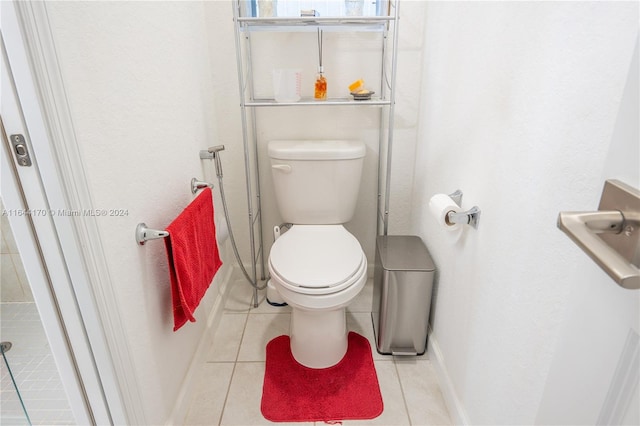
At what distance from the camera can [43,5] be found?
2.09 ft

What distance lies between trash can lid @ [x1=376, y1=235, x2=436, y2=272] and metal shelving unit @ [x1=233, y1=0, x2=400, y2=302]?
0.14 m

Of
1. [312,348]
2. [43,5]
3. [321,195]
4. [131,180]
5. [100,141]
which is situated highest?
[43,5]

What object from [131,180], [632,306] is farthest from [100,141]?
[632,306]

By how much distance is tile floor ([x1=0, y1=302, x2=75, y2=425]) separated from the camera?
47.4 inches

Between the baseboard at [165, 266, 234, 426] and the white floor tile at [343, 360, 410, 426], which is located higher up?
the baseboard at [165, 266, 234, 426]

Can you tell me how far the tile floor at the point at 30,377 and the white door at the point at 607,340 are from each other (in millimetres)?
1414

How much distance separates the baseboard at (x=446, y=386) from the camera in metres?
1.21

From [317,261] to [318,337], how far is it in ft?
1.03

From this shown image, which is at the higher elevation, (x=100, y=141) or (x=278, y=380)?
(x=100, y=141)

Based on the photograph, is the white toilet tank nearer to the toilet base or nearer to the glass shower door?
the toilet base

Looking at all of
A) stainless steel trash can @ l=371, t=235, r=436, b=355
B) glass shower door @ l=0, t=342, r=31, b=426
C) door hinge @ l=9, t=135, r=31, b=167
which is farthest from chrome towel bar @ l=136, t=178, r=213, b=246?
stainless steel trash can @ l=371, t=235, r=436, b=355

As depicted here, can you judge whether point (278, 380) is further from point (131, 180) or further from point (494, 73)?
point (494, 73)

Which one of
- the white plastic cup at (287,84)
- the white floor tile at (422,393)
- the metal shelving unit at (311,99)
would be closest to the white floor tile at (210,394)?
the metal shelving unit at (311,99)

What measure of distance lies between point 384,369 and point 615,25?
4.37 feet
